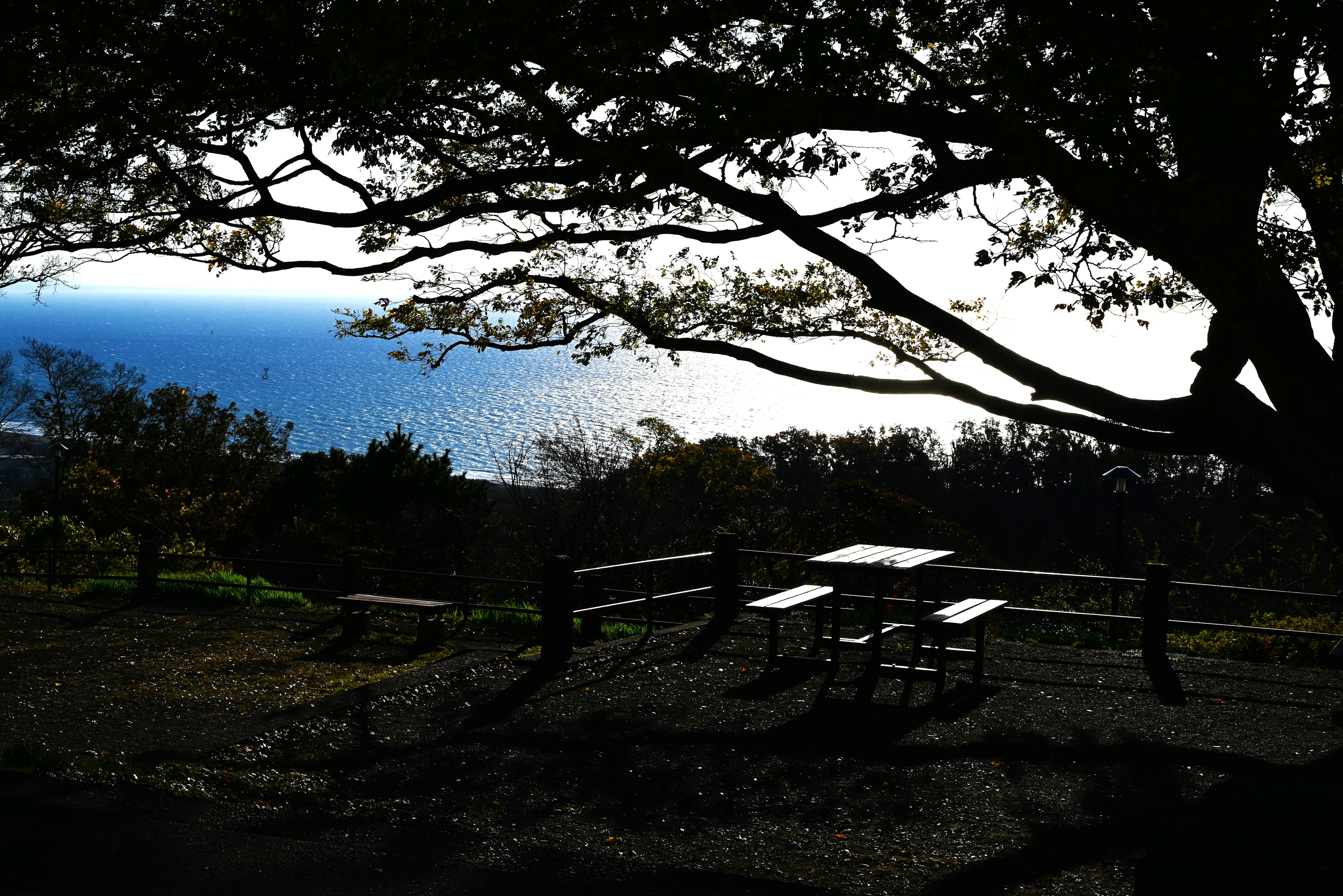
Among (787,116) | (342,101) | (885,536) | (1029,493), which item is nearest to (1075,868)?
(787,116)

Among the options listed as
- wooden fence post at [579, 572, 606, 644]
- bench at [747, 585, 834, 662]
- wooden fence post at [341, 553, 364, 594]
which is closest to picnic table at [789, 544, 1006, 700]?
bench at [747, 585, 834, 662]

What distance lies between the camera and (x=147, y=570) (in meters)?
15.9

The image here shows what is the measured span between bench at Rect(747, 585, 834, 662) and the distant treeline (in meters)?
14.4

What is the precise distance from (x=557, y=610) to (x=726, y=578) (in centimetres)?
268

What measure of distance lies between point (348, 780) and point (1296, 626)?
12.4 metres

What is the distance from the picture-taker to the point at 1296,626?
44.6ft

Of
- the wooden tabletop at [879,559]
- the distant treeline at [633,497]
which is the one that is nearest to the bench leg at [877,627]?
the wooden tabletop at [879,559]

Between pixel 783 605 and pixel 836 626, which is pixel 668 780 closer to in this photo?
pixel 783 605

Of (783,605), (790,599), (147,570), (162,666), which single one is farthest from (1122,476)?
(147,570)

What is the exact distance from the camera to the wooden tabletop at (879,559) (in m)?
9.41

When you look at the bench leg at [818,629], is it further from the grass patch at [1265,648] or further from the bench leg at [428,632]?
the bench leg at [428,632]

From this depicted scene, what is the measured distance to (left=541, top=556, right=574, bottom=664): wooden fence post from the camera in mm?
10367

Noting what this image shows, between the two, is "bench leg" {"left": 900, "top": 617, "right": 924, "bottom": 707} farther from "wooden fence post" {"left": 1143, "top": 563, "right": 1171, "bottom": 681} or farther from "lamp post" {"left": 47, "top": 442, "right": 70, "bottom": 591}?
"lamp post" {"left": 47, "top": 442, "right": 70, "bottom": 591}

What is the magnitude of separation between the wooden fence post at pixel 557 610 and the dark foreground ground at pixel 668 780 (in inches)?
10.0
